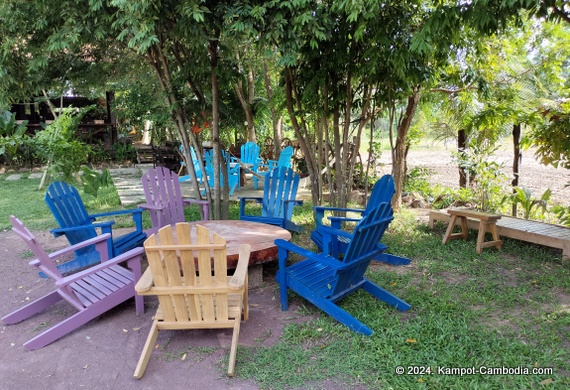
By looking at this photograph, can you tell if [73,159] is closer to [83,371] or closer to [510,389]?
[83,371]

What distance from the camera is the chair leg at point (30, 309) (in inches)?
128

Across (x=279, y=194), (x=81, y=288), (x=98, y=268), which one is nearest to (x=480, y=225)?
(x=279, y=194)

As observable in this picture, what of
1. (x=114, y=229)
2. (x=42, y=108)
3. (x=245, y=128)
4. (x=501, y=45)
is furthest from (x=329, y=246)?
(x=42, y=108)

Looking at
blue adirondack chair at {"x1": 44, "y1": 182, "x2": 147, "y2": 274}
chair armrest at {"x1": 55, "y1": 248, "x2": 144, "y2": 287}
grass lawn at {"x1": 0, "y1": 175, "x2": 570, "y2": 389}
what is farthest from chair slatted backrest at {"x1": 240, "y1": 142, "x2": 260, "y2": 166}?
chair armrest at {"x1": 55, "y1": 248, "x2": 144, "y2": 287}

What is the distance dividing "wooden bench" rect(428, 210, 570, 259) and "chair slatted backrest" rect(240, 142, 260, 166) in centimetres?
485

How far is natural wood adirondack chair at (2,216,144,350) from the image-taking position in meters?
2.89

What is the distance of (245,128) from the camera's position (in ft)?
35.3

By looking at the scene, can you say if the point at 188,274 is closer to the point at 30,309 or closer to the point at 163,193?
the point at 30,309

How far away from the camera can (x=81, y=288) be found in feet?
10.8

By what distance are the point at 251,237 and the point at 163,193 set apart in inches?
55.9

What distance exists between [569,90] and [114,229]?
6.05m

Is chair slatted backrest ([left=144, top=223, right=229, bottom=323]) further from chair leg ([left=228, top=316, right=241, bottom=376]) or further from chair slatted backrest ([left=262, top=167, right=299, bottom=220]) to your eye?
chair slatted backrest ([left=262, top=167, right=299, bottom=220])

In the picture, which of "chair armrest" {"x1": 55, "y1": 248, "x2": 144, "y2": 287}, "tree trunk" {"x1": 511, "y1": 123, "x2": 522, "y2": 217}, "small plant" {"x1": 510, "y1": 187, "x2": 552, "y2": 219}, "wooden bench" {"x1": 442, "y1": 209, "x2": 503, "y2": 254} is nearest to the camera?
"chair armrest" {"x1": 55, "y1": 248, "x2": 144, "y2": 287}

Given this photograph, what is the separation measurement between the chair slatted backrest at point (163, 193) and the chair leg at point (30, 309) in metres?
1.47
